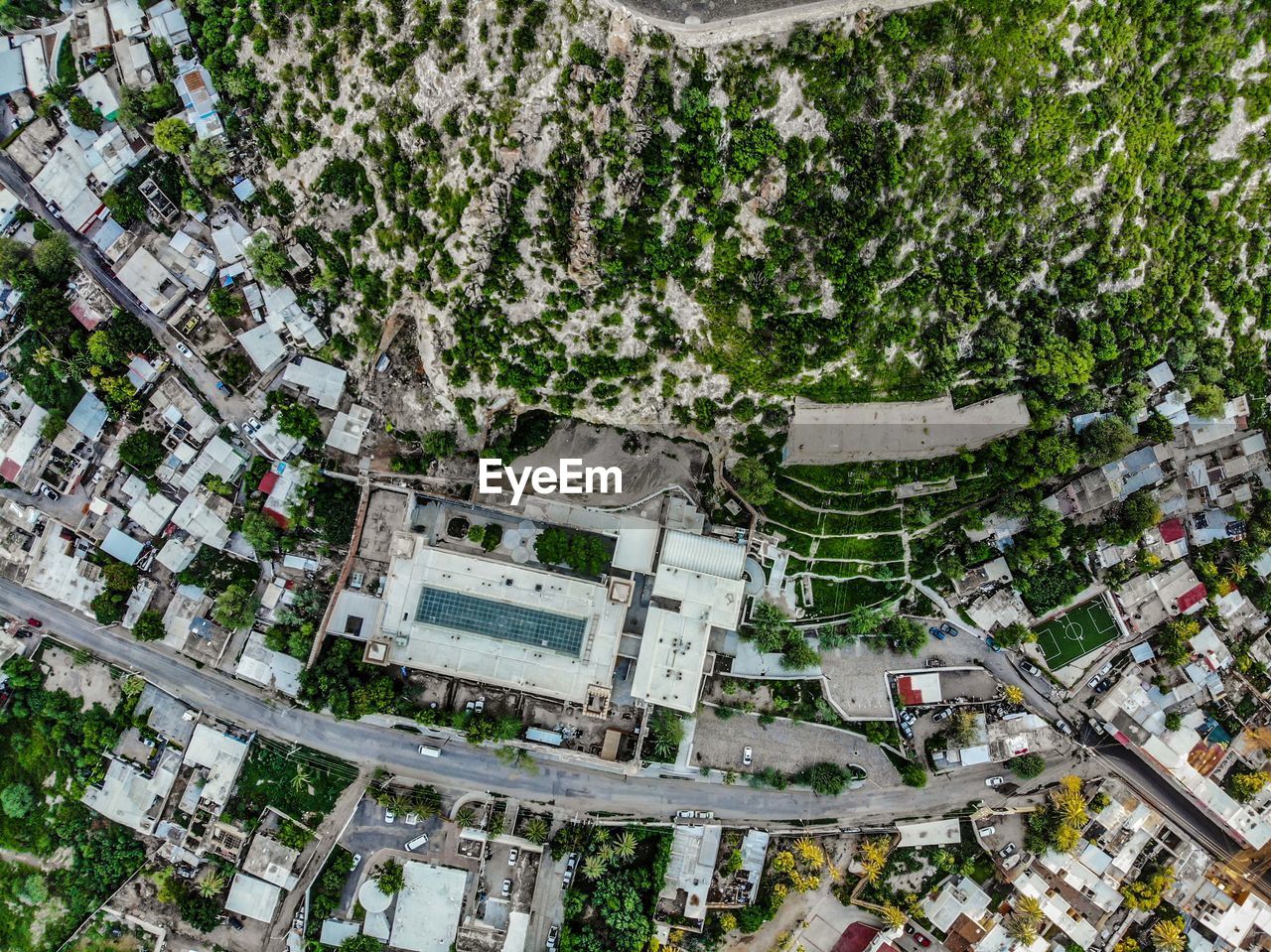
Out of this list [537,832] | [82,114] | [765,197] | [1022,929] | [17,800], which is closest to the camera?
[765,197]

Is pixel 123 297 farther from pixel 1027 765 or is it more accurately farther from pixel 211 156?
pixel 1027 765

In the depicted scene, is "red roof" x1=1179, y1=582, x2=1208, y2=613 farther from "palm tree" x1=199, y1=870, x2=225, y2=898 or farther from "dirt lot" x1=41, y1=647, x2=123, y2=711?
"dirt lot" x1=41, y1=647, x2=123, y2=711

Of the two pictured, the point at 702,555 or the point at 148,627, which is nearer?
the point at 702,555

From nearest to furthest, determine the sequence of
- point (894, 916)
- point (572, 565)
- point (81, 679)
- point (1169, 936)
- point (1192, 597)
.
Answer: point (572, 565)
point (1169, 936)
point (894, 916)
point (1192, 597)
point (81, 679)

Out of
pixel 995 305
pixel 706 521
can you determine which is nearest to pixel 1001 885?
pixel 706 521

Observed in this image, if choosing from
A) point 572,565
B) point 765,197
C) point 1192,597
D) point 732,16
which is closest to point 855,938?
point 572,565

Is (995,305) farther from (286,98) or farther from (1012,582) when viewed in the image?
(286,98)

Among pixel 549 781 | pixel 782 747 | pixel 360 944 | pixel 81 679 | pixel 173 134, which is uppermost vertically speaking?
pixel 173 134
